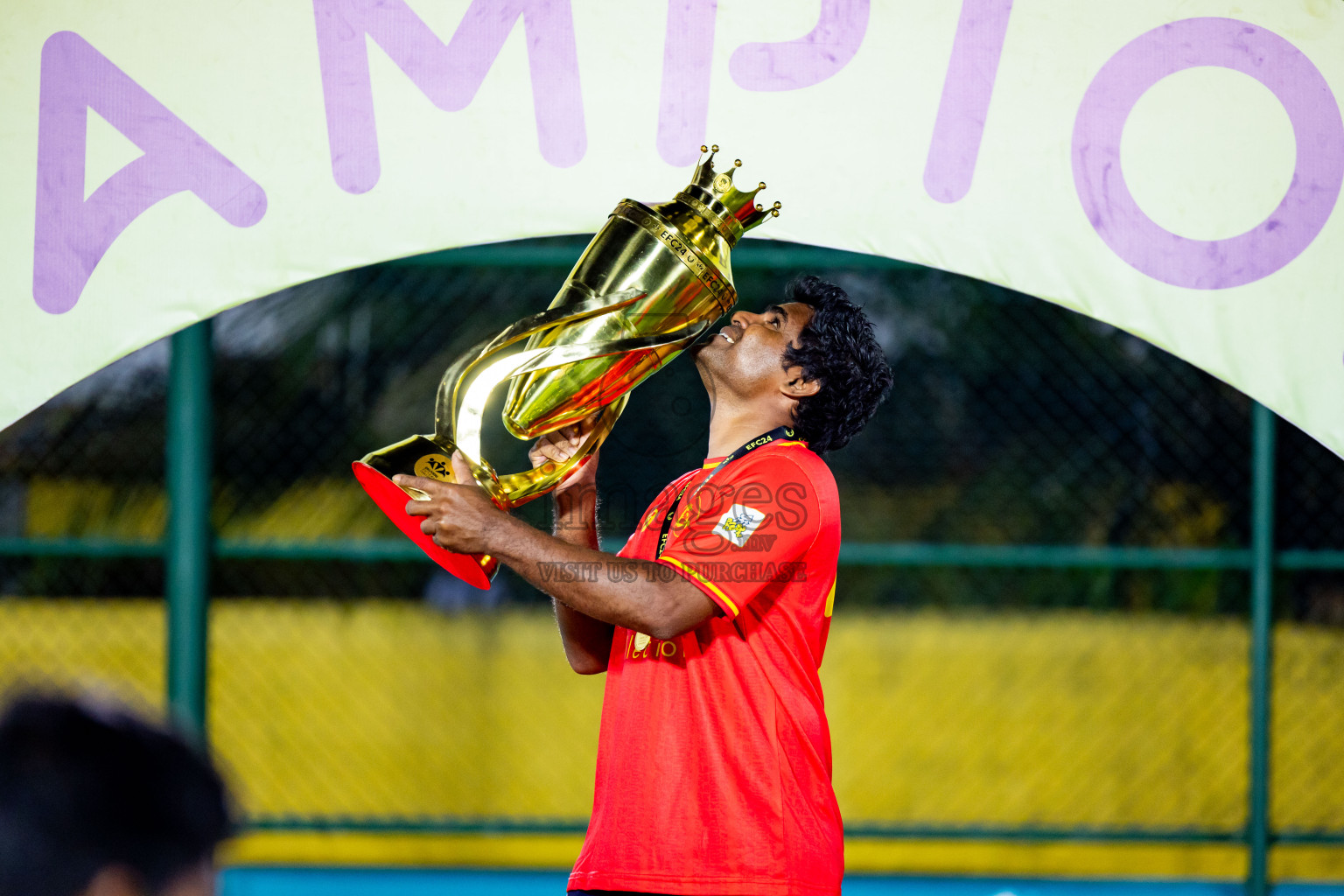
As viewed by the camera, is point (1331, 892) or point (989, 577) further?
point (989, 577)

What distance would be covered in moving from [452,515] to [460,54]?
1025 mm

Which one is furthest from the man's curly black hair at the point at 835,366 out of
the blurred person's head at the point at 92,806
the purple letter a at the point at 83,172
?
the blurred person's head at the point at 92,806

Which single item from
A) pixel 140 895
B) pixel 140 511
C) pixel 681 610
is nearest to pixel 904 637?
pixel 140 511

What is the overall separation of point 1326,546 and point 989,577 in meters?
2.45

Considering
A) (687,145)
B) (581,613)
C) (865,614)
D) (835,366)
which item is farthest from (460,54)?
→ (865,614)

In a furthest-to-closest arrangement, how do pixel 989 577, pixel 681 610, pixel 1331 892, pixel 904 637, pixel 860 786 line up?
pixel 989 577, pixel 904 637, pixel 860 786, pixel 1331 892, pixel 681 610

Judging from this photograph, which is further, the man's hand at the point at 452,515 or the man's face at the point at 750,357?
the man's face at the point at 750,357

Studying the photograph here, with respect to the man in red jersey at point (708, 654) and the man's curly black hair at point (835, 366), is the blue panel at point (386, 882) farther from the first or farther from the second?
the man's curly black hair at point (835, 366)

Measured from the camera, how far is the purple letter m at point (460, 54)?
2.23 metres

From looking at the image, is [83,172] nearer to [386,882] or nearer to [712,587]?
[712,587]

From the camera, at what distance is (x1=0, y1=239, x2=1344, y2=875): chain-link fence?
16.6 feet

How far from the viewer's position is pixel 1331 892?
363 cm

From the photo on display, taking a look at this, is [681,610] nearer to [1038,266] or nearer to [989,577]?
[1038,266]

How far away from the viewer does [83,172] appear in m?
2.25
